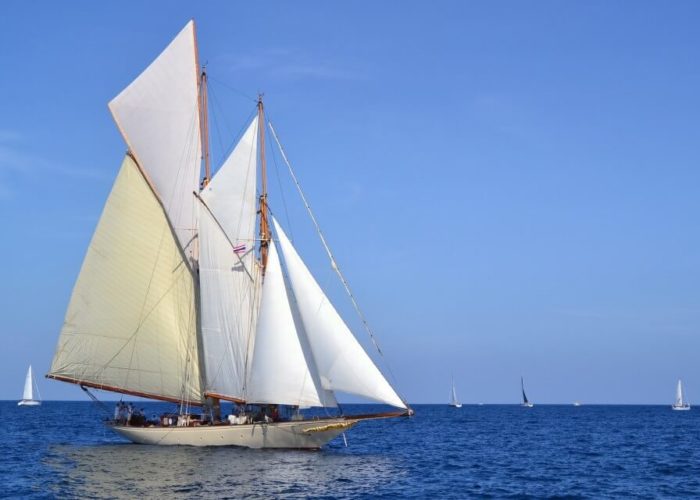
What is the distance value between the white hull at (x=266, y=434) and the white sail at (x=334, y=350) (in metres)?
3.23

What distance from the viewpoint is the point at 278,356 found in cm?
5344

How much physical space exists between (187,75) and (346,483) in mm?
29529

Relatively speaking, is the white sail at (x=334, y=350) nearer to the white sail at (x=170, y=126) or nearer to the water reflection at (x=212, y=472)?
the water reflection at (x=212, y=472)

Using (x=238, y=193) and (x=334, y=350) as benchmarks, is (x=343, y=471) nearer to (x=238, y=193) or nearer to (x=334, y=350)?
(x=334, y=350)

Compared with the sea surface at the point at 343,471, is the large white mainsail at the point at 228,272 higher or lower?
higher

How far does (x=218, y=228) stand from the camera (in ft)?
190

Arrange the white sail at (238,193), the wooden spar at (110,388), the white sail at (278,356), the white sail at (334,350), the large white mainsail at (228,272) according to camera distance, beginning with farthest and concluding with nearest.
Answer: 1. the wooden spar at (110,388)
2. the large white mainsail at (228,272)
3. the white sail at (238,193)
4. the white sail at (278,356)
5. the white sail at (334,350)

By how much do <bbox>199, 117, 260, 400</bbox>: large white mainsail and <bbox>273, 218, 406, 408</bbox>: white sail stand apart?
18.9 ft

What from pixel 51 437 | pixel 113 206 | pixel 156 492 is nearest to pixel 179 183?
pixel 113 206

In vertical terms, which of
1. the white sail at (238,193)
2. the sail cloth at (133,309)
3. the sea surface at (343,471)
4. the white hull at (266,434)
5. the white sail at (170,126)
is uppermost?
the white sail at (170,126)

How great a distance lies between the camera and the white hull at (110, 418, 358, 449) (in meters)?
54.5

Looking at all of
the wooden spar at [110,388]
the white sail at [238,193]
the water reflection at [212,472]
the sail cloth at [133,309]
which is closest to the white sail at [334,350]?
the water reflection at [212,472]

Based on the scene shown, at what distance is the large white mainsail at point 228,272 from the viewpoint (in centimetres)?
5756

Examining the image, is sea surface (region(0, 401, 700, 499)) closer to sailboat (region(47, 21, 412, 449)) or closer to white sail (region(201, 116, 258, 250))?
sailboat (region(47, 21, 412, 449))
